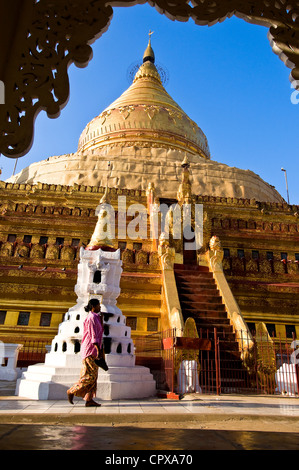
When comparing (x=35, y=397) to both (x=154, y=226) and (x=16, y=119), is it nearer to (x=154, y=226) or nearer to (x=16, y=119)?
(x=16, y=119)

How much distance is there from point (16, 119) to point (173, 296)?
10342mm

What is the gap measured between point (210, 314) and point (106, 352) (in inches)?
204

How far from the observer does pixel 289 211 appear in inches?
956

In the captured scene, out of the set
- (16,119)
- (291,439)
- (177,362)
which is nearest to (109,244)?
(177,362)

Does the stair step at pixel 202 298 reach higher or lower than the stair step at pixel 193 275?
lower

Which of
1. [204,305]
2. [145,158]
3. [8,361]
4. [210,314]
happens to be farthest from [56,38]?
[145,158]

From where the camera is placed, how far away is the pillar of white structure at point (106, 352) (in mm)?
7648

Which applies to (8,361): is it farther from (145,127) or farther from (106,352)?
(145,127)

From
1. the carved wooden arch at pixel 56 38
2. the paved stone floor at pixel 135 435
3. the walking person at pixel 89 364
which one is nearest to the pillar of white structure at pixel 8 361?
the walking person at pixel 89 364

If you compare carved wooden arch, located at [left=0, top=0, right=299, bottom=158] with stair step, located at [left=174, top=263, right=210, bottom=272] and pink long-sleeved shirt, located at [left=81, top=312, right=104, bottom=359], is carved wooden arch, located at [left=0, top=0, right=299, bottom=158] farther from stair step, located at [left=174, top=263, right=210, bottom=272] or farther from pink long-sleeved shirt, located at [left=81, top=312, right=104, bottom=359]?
stair step, located at [left=174, top=263, right=210, bottom=272]

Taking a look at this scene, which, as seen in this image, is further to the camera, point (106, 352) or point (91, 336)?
point (106, 352)

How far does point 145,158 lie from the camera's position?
29203 millimetres

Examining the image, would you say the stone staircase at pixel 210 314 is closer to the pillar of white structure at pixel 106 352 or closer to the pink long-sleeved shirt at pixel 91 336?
the pillar of white structure at pixel 106 352

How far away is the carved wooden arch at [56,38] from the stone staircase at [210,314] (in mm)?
7398
